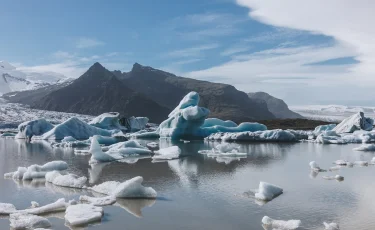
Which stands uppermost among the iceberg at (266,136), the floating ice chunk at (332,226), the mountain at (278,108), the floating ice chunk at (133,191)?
the mountain at (278,108)

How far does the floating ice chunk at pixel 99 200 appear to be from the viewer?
27.7 ft

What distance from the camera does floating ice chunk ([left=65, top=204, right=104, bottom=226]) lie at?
23.0ft

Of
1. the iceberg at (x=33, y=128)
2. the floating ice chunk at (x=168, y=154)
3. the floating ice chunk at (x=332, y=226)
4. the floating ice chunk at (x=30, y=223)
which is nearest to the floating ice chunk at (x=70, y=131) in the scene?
the iceberg at (x=33, y=128)

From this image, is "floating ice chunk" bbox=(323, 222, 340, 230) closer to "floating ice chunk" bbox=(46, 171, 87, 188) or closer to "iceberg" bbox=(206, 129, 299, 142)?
"floating ice chunk" bbox=(46, 171, 87, 188)

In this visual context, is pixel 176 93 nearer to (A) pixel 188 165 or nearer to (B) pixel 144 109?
(B) pixel 144 109

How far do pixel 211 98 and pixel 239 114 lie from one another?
13.3 meters

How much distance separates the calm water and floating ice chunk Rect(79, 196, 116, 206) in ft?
0.74

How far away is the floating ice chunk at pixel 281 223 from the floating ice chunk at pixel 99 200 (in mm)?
3425

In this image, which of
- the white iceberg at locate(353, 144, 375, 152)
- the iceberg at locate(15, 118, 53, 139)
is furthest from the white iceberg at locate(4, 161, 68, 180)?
the iceberg at locate(15, 118, 53, 139)

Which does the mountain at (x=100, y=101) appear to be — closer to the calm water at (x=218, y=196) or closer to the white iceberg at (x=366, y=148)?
the white iceberg at (x=366, y=148)

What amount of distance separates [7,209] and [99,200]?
6.05 ft

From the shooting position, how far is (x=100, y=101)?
330 feet

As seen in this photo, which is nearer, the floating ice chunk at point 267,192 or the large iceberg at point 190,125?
the floating ice chunk at point 267,192

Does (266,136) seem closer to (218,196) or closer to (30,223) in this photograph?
(218,196)
